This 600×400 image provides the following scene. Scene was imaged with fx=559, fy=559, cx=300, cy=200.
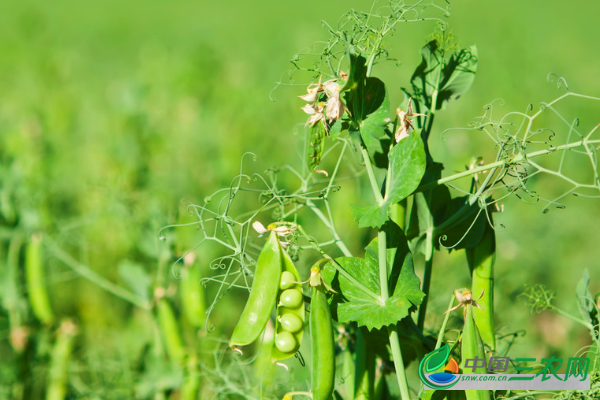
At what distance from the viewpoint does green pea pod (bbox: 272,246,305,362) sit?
2.10 ft

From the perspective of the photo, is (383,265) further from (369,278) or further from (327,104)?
(327,104)

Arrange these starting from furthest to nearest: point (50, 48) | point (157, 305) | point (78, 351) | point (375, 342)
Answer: point (50, 48) → point (78, 351) → point (157, 305) → point (375, 342)

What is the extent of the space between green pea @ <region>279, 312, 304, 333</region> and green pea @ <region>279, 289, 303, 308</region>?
0.01 m

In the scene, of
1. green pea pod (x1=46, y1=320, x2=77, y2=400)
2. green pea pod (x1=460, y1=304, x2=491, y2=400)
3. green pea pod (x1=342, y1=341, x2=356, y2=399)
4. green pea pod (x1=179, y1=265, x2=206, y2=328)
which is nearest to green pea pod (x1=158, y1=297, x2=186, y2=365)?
green pea pod (x1=179, y1=265, x2=206, y2=328)

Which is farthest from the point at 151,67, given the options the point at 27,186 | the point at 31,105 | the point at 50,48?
the point at 27,186

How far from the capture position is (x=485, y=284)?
2.37ft

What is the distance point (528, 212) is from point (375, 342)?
1.83m

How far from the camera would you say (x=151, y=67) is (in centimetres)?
271

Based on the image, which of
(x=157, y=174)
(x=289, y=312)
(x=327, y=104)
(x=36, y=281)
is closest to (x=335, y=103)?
(x=327, y=104)

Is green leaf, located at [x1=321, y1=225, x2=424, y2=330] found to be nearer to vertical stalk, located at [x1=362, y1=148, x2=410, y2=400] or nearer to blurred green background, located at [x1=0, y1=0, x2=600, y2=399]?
vertical stalk, located at [x1=362, y1=148, x2=410, y2=400]

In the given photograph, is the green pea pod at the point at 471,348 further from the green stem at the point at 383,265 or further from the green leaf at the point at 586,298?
the green leaf at the point at 586,298

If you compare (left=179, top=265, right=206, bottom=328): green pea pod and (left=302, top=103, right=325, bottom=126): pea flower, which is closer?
(left=302, top=103, right=325, bottom=126): pea flower

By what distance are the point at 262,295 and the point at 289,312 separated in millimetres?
42

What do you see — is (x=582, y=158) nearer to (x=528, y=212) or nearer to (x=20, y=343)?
(x=528, y=212)
